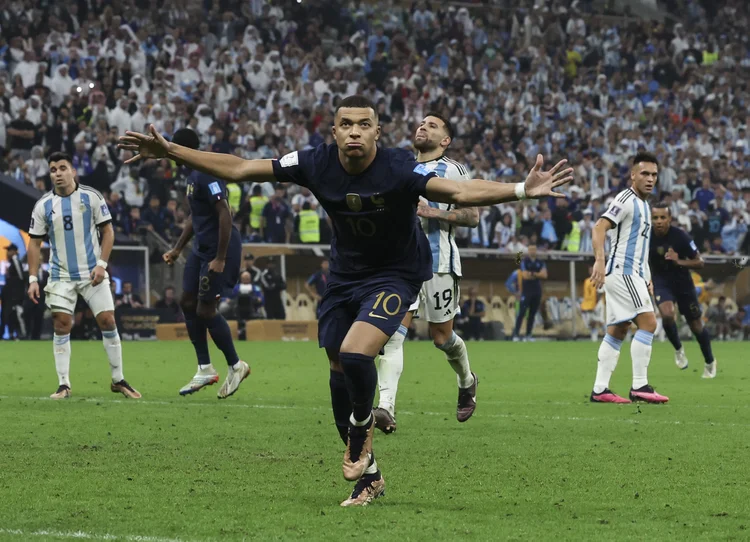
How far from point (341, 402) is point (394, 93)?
88.0 feet

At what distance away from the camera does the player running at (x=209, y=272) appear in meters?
11.4

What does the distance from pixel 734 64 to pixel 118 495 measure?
37.5 meters

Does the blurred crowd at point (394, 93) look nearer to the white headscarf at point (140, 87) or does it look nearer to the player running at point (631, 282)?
the white headscarf at point (140, 87)

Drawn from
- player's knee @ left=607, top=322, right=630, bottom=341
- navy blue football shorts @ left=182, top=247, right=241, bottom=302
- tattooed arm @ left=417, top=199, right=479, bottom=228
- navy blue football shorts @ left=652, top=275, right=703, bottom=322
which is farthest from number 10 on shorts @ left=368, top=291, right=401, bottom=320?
navy blue football shorts @ left=652, top=275, right=703, bottom=322

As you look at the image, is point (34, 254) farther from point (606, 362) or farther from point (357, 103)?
point (357, 103)

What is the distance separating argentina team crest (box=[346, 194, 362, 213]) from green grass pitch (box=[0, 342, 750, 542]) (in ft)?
4.66

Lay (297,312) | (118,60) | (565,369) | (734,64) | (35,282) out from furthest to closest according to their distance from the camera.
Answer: (734,64) → (118,60) → (297,312) → (565,369) → (35,282)

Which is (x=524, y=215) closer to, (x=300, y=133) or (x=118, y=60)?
(x=300, y=133)

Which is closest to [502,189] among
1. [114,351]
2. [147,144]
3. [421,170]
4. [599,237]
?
[421,170]

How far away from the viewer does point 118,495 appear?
5945 mm

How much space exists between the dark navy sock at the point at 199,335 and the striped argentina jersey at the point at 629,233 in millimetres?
3940

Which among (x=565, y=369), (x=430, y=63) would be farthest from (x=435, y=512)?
(x=430, y=63)

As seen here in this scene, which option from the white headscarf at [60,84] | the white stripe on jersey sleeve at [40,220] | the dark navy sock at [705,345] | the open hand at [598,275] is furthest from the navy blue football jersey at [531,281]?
the white stripe on jersey sleeve at [40,220]

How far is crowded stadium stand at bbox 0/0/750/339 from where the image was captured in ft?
82.7
